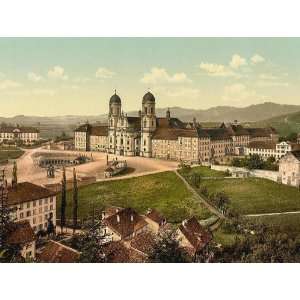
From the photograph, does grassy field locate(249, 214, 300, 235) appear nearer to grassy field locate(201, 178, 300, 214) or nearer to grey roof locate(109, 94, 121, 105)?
grassy field locate(201, 178, 300, 214)

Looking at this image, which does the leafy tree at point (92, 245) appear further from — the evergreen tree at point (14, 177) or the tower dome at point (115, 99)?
the tower dome at point (115, 99)

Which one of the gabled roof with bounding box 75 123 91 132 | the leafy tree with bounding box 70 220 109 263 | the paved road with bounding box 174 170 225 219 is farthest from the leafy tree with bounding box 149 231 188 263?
the gabled roof with bounding box 75 123 91 132

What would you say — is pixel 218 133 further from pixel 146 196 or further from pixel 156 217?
pixel 156 217

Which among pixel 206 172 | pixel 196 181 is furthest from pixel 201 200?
pixel 206 172

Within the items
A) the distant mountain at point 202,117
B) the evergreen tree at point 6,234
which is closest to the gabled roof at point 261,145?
the distant mountain at point 202,117

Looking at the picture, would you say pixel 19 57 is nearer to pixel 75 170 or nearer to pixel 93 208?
pixel 75 170
